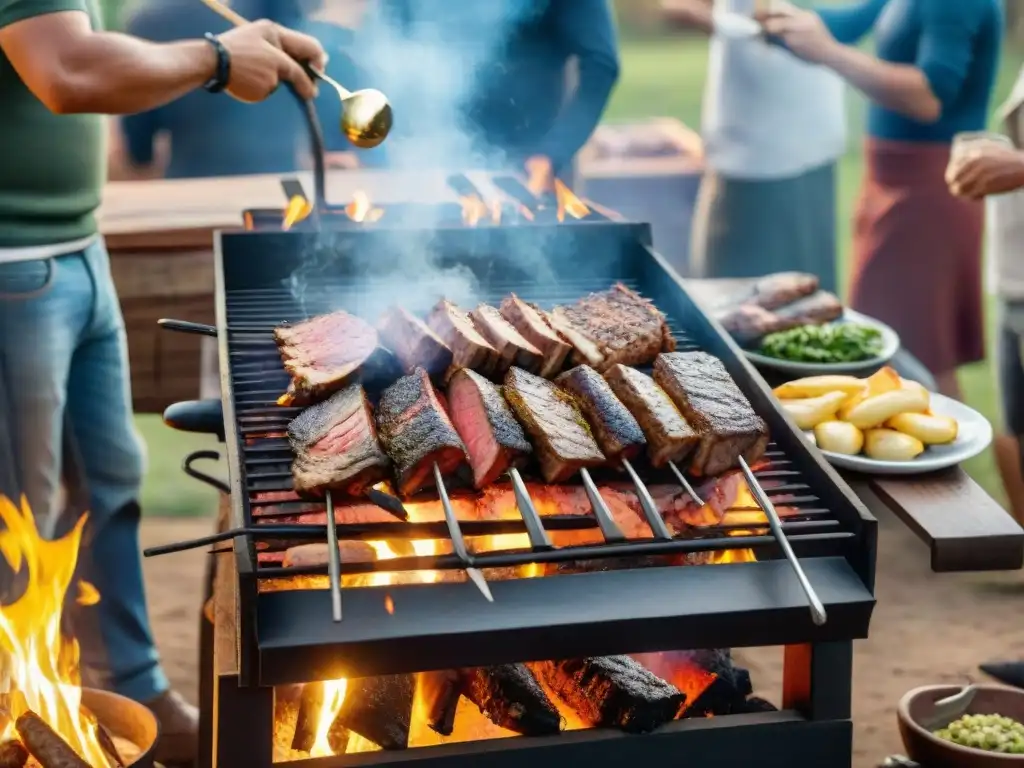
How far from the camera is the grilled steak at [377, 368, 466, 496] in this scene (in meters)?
2.41

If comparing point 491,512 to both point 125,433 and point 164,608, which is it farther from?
point 164,608

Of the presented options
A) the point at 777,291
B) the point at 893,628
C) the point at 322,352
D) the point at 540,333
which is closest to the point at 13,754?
the point at 322,352

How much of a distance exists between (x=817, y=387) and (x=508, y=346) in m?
0.96

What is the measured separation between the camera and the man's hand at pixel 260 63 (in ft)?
11.4

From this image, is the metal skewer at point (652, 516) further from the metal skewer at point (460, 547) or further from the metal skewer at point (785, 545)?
the metal skewer at point (460, 547)

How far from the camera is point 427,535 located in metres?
2.27

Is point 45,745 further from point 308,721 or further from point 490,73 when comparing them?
point 490,73

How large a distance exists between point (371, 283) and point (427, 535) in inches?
58.9

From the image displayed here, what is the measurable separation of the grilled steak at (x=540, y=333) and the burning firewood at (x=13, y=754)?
157 cm

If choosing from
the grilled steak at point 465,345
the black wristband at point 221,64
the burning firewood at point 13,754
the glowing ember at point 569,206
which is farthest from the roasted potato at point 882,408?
the burning firewood at point 13,754

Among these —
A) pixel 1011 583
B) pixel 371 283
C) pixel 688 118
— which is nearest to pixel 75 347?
pixel 371 283

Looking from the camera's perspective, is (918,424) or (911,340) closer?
(918,424)

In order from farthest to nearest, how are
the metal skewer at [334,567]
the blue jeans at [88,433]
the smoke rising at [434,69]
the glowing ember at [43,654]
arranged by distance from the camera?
1. the smoke rising at [434,69]
2. the blue jeans at [88,433]
3. the glowing ember at [43,654]
4. the metal skewer at [334,567]

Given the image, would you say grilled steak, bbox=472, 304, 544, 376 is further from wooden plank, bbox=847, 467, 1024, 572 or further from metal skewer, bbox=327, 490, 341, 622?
wooden plank, bbox=847, 467, 1024, 572
